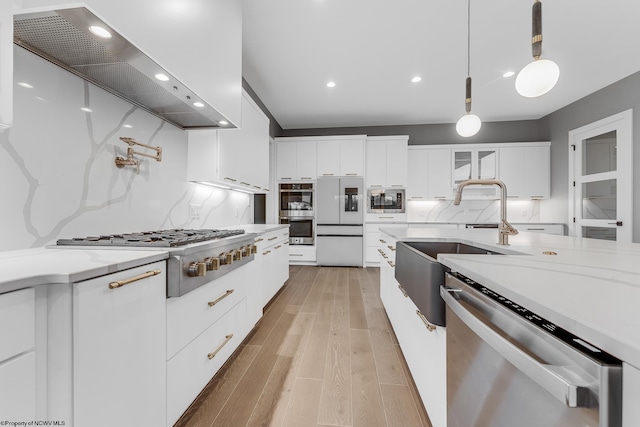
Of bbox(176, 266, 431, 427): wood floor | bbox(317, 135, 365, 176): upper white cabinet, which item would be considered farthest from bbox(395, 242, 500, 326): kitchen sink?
bbox(317, 135, 365, 176): upper white cabinet

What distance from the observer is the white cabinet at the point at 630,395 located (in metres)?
0.34

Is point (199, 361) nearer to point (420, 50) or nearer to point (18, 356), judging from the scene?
point (18, 356)

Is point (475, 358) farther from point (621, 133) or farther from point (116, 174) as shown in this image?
point (621, 133)

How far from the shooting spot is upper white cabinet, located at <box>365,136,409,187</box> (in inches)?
193

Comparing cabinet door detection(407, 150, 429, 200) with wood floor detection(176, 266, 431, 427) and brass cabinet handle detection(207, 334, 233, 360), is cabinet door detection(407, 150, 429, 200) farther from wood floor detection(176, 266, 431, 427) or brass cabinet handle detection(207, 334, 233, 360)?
brass cabinet handle detection(207, 334, 233, 360)

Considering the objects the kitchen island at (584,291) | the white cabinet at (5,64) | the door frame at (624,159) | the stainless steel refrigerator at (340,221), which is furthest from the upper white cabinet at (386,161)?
the white cabinet at (5,64)

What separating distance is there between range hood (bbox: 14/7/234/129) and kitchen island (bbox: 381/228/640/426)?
1512mm

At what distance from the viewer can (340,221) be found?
15.8ft

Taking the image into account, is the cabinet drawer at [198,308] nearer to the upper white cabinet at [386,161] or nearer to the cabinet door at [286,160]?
the cabinet door at [286,160]

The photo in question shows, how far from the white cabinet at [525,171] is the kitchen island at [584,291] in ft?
15.4

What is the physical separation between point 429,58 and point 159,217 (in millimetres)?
3252

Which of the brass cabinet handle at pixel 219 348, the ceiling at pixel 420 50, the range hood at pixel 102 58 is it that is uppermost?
the ceiling at pixel 420 50

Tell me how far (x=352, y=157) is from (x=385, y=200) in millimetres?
1007

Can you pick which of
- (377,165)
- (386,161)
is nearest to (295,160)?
(377,165)
